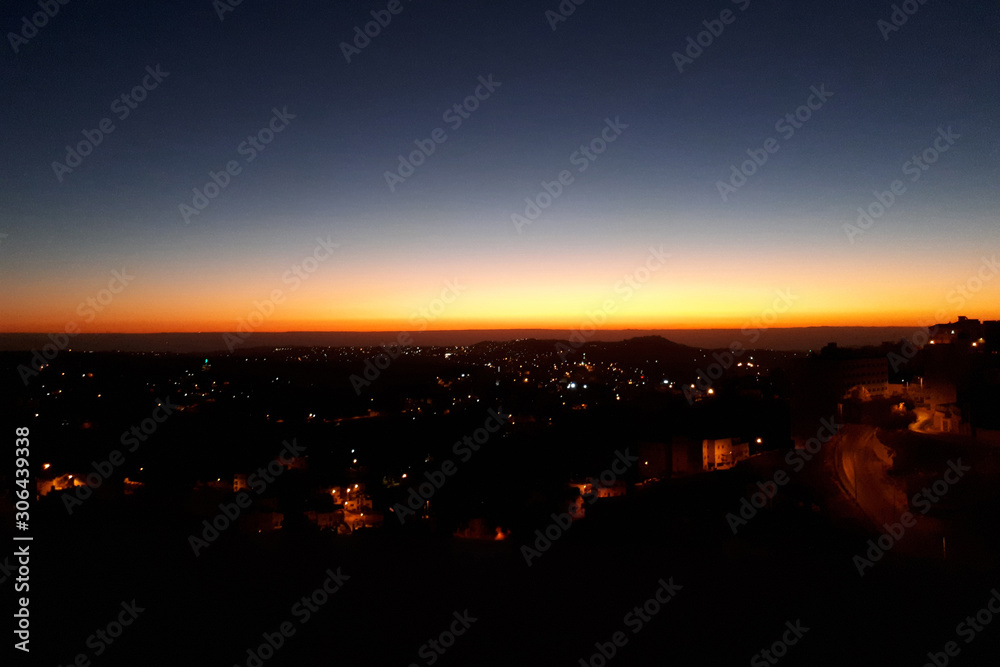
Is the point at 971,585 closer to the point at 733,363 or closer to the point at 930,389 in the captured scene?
the point at 930,389

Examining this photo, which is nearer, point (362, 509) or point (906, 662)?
point (906, 662)

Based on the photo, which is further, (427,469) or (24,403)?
(427,469)

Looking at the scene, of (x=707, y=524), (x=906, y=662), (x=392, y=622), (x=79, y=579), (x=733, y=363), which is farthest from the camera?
(x=733, y=363)

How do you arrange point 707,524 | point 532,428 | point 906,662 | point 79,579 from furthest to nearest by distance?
point 532,428, point 707,524, point 79,579, point 906,662

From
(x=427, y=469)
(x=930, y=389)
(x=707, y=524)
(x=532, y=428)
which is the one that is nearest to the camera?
(x=707, y=524)

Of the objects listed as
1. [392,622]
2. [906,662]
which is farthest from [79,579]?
[906,662]

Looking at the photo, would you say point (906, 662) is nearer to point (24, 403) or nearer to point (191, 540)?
point (191, 540)

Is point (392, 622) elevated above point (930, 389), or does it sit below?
above

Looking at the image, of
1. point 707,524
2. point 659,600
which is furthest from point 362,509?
point 659,600

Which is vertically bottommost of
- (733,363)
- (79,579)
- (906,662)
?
(733,363)
